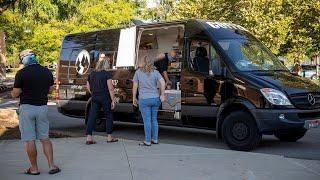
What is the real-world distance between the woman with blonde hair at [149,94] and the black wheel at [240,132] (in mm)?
1281

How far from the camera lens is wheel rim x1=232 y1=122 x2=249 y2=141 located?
1038 cm

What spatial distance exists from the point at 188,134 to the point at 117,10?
19562 mm

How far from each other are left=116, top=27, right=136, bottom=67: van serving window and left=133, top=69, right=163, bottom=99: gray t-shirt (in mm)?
2254

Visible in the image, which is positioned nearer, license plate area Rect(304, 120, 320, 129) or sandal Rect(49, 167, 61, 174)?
sandal Rect(49, 167, 61, 174)

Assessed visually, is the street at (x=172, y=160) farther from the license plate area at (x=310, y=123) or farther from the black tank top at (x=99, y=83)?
the black tank top at (x=99, y=83)

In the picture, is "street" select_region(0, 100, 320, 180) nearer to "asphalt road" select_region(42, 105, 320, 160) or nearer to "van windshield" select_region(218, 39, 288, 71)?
"asphalt road" select_region(42, 105, 320, 160)

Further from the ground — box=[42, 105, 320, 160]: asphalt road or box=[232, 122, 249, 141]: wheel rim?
box=[232, 122, 249, 141]: wheel rim

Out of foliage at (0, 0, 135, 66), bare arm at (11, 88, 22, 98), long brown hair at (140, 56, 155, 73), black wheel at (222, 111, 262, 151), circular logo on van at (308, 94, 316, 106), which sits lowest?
black wheel at (222, 111, 262, 151)

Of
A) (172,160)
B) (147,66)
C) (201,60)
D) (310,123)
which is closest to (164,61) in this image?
(201,60)

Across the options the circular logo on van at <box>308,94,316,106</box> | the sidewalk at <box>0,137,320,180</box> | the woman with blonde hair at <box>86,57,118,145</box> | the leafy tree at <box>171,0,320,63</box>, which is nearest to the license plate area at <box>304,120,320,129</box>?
the circular logo on van at <box>308,94,316,106</box>

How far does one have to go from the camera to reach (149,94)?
10812mm

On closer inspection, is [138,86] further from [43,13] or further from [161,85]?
[43,13]

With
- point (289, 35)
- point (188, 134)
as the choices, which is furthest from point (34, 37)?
point (188, 134)

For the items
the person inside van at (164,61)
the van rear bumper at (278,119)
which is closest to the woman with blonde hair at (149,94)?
the person inside van at (164,61)
